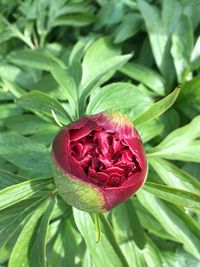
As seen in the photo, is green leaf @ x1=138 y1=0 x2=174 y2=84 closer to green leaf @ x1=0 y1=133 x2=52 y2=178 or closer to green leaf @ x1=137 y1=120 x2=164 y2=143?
green leaf @ x1=137 y1=120 x2=164 y2=143

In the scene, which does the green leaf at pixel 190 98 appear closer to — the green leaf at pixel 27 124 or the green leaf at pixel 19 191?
the green leaf at pixel 27 124

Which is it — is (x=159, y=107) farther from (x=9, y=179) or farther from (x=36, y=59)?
(x=36, y=59)

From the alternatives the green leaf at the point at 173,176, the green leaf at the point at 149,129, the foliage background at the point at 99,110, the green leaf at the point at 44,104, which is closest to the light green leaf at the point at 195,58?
the foliage background at the point at 99,110

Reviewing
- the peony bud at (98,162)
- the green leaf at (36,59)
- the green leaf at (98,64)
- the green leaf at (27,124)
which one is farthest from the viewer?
the green leaf at (36,59)

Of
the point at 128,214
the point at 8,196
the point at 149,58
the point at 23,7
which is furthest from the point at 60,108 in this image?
the point at 23,7

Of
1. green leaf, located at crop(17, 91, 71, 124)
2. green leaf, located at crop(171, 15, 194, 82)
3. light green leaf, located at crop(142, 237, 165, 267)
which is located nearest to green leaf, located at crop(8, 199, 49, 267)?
green leaf, located at crop(17, 91, 71, 124)

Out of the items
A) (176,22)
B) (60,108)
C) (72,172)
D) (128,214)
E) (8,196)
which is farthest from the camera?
(176,22)

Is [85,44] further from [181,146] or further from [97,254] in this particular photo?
[97,254]
